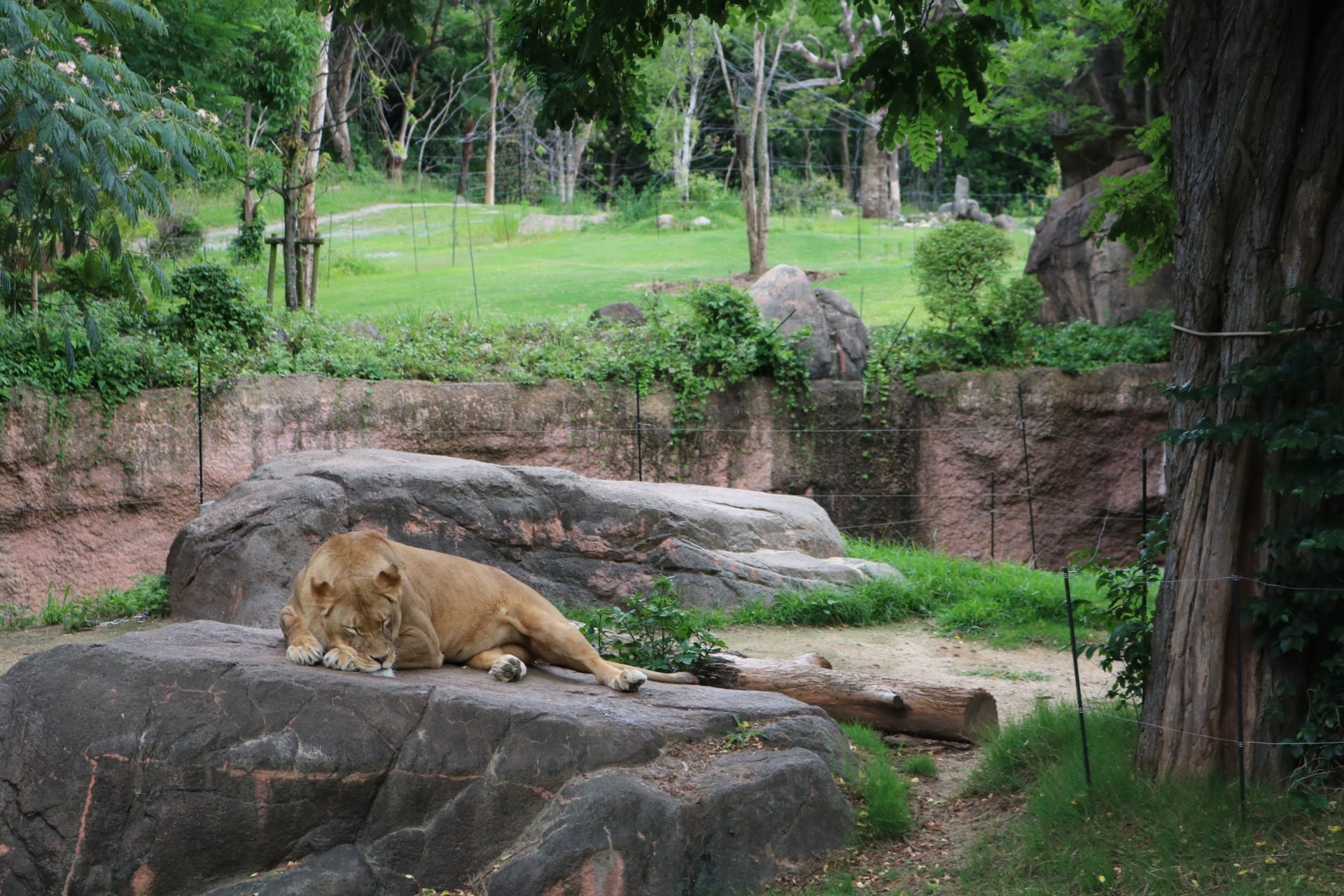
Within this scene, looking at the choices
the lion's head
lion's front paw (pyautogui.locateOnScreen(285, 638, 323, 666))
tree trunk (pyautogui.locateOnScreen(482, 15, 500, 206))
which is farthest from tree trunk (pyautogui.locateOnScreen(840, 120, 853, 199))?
lion's front paw (pyautogui.locateOnScreen(285, 638, 323, 666))

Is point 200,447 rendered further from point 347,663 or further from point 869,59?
point 869,59

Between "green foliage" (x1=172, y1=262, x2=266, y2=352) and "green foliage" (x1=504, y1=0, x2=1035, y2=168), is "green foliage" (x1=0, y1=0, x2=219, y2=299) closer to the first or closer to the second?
"green foliage" (x1=172, y1=262, x2=266, y2=352)

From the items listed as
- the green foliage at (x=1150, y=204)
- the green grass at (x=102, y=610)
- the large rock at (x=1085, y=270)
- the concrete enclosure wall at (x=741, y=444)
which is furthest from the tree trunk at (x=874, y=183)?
the green foliage at (x=1150, y=204)

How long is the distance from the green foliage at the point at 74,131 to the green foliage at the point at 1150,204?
302 inches

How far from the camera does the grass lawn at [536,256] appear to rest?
83.0ft

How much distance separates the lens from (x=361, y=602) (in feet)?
19.2

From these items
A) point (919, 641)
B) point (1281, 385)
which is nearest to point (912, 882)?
point (1281, 385)

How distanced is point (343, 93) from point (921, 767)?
28162 mm

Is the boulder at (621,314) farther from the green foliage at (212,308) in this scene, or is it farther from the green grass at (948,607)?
the green grass at (948,607)

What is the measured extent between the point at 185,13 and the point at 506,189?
94.1 feet

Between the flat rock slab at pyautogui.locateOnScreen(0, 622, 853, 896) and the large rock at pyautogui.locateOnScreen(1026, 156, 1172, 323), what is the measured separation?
48.7ft

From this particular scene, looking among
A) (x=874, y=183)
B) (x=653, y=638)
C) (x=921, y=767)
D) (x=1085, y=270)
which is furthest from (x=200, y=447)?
(x=874, y=183)

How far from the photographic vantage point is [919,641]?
1059 centimetres

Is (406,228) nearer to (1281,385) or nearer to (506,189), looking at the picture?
(506,189)
